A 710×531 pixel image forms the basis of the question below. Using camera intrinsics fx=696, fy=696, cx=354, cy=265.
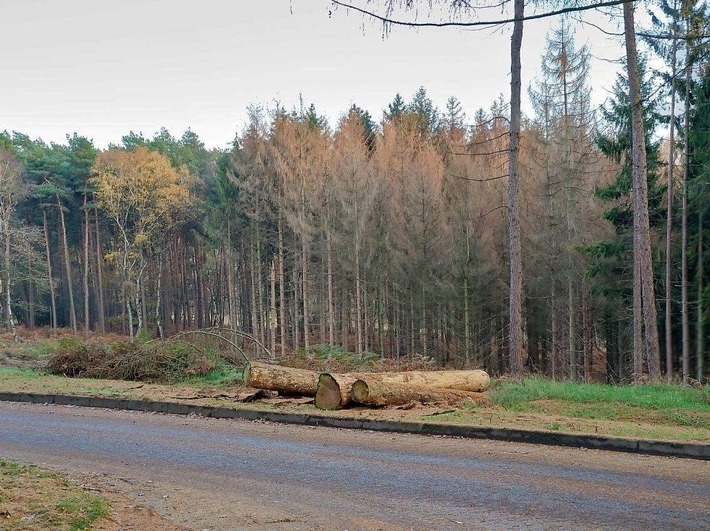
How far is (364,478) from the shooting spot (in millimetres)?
7754

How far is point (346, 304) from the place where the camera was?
44375mm

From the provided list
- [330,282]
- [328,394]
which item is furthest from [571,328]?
[328,394]

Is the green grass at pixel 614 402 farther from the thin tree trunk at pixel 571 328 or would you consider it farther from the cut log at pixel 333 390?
the thin tree trunk at pixel 571 328

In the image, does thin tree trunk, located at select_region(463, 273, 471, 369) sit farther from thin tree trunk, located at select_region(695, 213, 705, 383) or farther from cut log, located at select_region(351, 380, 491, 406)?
cut log, located at select_region(351, 380, 491, 406)

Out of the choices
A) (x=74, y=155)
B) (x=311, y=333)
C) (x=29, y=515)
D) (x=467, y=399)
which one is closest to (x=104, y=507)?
(x=29, y=515)

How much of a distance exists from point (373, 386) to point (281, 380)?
260 centimetres

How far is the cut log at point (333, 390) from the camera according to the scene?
43.3ft

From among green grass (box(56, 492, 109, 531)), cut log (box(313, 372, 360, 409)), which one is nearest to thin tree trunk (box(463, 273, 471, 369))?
cut log (box(313, 372, 360, 409))

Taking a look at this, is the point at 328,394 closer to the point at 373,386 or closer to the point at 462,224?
the point at 373,386

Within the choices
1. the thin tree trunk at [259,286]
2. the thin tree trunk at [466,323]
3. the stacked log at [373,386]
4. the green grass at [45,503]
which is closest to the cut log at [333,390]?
the stacked log at [373,386]

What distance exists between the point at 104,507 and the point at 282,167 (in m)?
36.5

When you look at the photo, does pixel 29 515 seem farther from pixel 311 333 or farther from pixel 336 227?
pixel 311 333

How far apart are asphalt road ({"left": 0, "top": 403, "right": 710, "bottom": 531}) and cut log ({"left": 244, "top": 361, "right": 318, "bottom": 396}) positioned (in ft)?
9.99

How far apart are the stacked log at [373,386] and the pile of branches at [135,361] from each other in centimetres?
490
